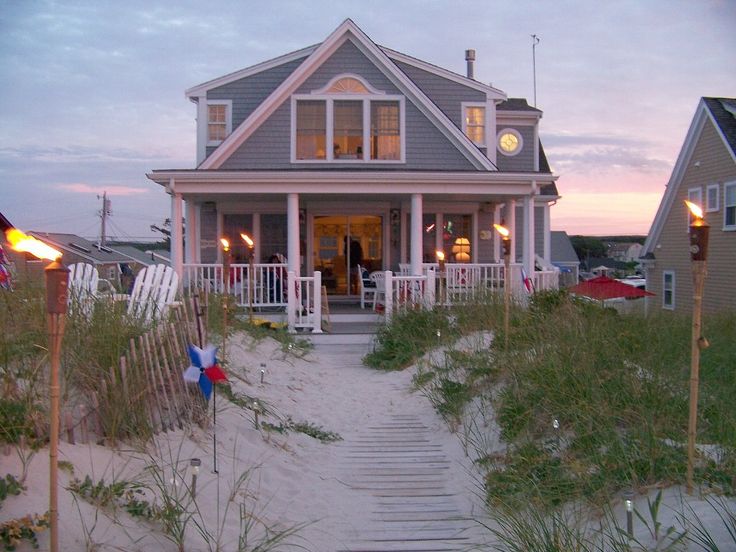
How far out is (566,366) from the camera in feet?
21.2

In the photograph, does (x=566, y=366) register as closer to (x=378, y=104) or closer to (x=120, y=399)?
(x=120, y=399)

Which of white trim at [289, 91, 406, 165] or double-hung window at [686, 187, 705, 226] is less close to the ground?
white trim at [289, 91, 406, 165]

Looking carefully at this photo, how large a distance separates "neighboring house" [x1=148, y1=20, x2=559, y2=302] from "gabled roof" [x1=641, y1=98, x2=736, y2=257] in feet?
17.5

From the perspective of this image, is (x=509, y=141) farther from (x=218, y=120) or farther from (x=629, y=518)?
(x=629, y=518)

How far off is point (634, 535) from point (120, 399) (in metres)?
3.57

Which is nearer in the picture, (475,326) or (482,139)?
(475,326)

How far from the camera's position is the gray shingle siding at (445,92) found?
18219 mm

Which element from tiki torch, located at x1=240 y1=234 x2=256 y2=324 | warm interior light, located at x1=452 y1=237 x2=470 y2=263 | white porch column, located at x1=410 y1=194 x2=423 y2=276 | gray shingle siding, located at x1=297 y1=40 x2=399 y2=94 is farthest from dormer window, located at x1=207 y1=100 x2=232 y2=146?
warm interior light, located at x1=452 y1=237 x2=470 y2=263

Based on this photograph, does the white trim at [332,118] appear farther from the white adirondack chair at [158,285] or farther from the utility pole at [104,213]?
the utility pole at [104,213]

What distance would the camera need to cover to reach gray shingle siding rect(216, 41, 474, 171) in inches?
658

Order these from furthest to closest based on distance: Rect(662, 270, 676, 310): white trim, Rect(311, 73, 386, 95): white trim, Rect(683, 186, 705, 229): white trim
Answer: Rect(662, 270, 676, 310): white trim → Rect(683, 186, 705, 229): white trim → Rect(311, 73, 386, 95): white trim

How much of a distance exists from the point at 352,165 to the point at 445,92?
11.4 feet

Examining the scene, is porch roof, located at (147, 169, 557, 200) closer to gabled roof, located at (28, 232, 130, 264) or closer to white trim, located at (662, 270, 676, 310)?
white trim, located at (662, 270, 676, 310)

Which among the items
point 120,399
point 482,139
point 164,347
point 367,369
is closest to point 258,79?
point 482,139
